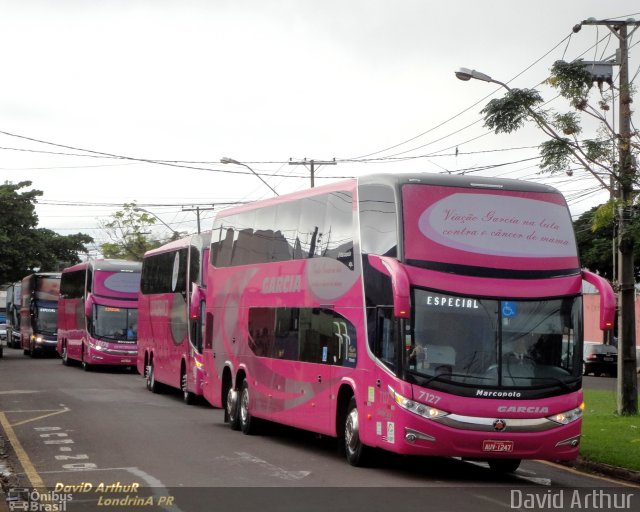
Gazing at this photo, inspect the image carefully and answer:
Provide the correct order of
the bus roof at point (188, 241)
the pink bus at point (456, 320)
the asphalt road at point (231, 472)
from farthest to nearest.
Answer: the bus roof at point (188, 241) < the pink bus at point (456, 320) < the asphalt road at point (231, 472)

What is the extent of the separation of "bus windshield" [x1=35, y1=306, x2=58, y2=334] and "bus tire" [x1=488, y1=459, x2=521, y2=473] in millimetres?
41053

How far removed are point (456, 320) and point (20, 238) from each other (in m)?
41.5

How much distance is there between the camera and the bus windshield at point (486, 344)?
1402 cm

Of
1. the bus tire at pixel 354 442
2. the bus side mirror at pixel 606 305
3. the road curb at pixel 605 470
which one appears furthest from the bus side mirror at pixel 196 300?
the bus side mirror at pixel 606 305

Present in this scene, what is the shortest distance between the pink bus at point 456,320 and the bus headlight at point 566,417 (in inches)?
0.6

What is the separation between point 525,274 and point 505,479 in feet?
8.82

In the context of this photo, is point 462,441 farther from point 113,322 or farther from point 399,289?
point 113,322

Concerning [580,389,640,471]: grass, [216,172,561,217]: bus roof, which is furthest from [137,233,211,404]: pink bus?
[216,172,561,217]: bus roof

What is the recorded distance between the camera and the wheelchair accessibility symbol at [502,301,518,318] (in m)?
14.3

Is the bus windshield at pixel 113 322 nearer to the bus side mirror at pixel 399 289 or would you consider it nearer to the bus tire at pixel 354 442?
the bus tire at pixel 354 442

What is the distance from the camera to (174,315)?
29484 millimetres

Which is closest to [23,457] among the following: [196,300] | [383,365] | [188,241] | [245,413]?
[245,413]

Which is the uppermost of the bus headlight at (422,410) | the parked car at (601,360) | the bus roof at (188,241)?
the bus roof at (188,241)

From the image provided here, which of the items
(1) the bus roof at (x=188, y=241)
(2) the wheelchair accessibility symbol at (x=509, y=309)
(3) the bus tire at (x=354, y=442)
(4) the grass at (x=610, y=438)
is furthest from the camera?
(1) the bus roof at (x=188, y=241)
